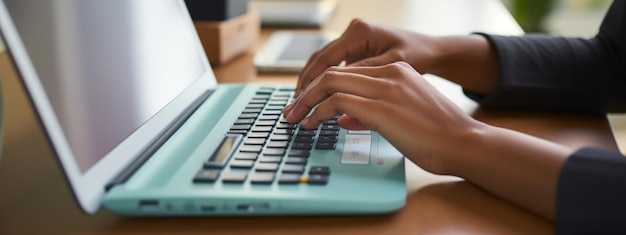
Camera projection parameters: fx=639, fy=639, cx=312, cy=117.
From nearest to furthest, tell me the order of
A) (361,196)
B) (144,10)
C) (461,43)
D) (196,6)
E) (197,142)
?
(361,196)
(197,142)
(144,10)
(461,43)
(196,6)

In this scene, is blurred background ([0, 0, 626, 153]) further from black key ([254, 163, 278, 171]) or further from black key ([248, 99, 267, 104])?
black key ([254, 163, 278, 171])

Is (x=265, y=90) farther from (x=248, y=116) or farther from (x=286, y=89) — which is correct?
(x=248, y=116)

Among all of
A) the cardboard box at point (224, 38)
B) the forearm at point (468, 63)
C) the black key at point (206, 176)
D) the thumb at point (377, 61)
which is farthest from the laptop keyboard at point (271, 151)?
the cardboard box at point (224, 38)

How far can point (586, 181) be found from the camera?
19.0 inches

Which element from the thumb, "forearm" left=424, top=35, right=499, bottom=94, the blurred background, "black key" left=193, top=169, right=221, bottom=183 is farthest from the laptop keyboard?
the blurred background

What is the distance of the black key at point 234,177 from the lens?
0.49 m

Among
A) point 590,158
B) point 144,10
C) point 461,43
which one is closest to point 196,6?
point 144,10

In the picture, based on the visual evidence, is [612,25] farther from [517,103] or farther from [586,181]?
[586,181]

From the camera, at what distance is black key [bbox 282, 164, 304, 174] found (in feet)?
1.67

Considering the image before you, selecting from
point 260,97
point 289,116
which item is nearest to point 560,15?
point 260,97

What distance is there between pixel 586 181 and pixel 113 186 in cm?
36

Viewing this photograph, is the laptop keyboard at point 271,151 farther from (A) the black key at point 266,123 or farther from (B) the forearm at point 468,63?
(B) the forearm at point 468,63

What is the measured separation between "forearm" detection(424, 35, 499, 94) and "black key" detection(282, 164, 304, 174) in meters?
0.35

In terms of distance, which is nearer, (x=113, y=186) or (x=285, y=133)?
(x=113, y=186)
